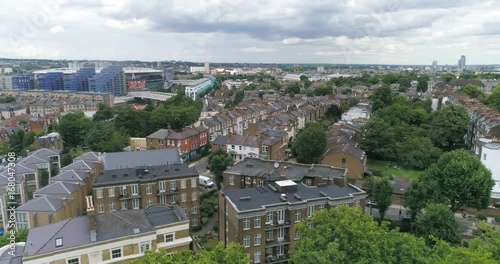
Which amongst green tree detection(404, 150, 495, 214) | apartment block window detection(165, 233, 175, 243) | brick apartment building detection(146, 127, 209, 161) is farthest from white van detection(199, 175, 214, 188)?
green tree detection(404, 150, 495, 214)

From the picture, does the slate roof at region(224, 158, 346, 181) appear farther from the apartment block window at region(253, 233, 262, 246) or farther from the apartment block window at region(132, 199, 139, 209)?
the apartment block window at region(132, 199, 139, 209)

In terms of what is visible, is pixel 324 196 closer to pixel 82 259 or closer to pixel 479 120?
pixel 82 259

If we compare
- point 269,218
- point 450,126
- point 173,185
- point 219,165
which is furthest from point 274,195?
point 450,126

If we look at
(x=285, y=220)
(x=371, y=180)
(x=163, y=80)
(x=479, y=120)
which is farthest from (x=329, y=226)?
(x=163, y=80)

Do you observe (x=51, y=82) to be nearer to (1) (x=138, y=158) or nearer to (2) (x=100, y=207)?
(1) (x=138, y=158)

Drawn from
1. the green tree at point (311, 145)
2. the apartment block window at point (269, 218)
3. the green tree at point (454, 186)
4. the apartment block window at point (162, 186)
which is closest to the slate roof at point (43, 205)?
the apartment block window at point (162, 186)
